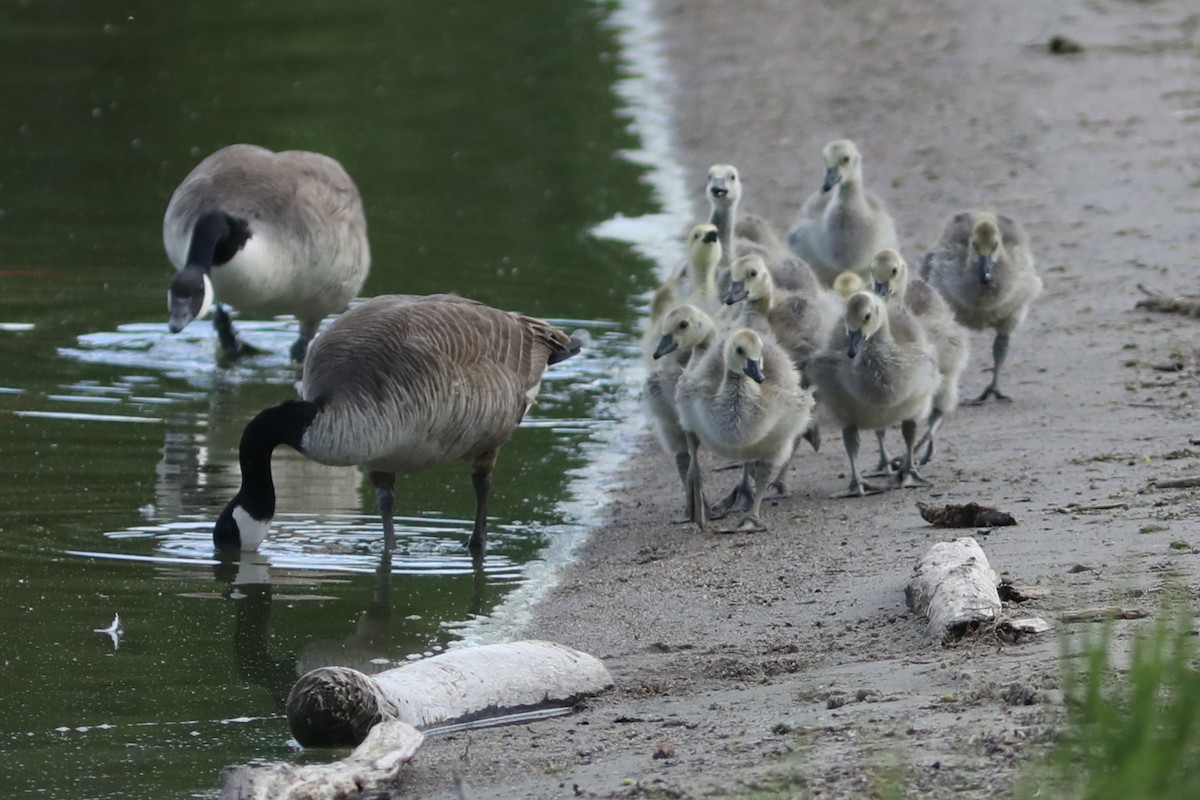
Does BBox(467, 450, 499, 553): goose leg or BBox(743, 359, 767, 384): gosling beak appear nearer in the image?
BBox(743, 359, 767, 384): gosling beak

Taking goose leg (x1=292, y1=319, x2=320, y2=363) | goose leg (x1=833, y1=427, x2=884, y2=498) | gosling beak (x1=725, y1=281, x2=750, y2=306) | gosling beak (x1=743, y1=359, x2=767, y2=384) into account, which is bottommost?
goose leg (x1=292, y1=319, x2=320, y2=363)

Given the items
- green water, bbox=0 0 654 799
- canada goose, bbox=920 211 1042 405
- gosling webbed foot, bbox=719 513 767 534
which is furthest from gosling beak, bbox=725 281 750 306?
canada goose, bbox=920 211 1042 405

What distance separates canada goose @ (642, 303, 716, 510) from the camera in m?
8.61

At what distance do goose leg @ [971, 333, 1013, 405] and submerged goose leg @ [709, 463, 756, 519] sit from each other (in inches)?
76.0

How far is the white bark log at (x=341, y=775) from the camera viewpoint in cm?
490

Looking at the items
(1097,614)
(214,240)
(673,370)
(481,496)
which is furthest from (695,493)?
(214,240)

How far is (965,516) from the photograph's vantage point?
24.3ft

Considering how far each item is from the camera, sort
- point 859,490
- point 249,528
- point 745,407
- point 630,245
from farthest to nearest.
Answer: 1. point 630,245
2. point 859,490
3. point 745,407
4. point 249,528

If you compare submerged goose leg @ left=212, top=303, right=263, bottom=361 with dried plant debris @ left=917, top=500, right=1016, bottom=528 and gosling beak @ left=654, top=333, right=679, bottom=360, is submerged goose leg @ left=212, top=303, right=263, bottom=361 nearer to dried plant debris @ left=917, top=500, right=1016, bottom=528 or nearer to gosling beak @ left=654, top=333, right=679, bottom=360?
Result: gosling beak @ left=654, top=333, right=679, bottom=360

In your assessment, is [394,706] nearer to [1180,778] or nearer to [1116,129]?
[1180,778]

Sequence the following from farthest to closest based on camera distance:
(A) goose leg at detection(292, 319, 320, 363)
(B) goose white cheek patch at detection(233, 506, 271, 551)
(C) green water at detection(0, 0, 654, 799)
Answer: (A) goose leg at detection(292, 319, 320, 363) < (B) goose white cheek patch at detection(233, 506, 271, 551) < (C) green water at detection(0, 0, 654, 799)

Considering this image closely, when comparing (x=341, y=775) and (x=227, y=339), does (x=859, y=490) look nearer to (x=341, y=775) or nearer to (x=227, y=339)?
(x=341, y=775)

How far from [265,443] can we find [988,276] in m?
4.32

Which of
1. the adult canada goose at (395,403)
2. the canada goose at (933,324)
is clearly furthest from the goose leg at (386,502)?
the canada goose at (933,324)
